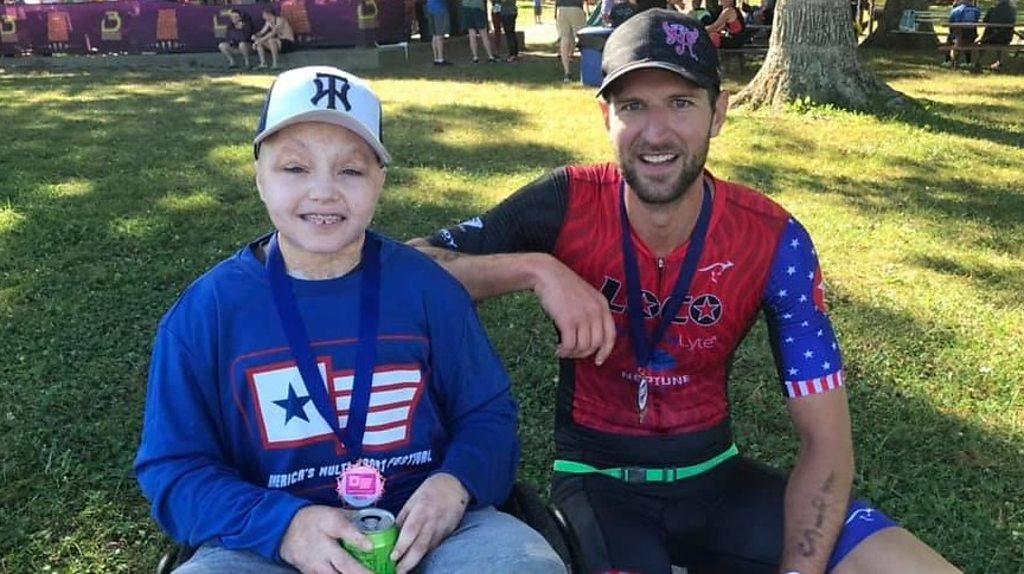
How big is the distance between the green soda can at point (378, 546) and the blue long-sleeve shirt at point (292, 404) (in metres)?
0.18

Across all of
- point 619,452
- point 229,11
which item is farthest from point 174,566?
point 229,11

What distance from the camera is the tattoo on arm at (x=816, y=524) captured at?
2.33 m

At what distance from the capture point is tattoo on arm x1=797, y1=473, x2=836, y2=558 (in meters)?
2.33

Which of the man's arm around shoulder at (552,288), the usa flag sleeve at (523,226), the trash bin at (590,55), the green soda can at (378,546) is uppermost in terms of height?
the trash bin at (590,55)

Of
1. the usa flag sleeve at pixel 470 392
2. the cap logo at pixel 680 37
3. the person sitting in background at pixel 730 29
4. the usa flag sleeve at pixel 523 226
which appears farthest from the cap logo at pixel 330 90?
the person sitting in background at pixel 730 29

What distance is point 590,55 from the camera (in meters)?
12.5

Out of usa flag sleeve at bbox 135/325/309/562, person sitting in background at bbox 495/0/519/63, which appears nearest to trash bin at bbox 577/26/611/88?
person sitting in background at bbox 495/0/519/63

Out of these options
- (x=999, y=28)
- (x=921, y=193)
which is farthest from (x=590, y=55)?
(x=999, y=28)

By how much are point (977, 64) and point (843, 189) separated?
9522mm

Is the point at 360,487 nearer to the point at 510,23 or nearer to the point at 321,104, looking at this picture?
the point at 321,104

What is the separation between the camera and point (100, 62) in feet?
57.0

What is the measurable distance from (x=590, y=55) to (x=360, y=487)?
36.9 feet

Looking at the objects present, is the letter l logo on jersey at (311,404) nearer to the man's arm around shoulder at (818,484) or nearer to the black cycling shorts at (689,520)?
the black cycling shorts at (689,520)

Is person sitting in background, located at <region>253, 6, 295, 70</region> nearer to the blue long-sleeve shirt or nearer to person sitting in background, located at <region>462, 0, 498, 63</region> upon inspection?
person sitting in background, located at <region>462, 0, 498, 63</region>
